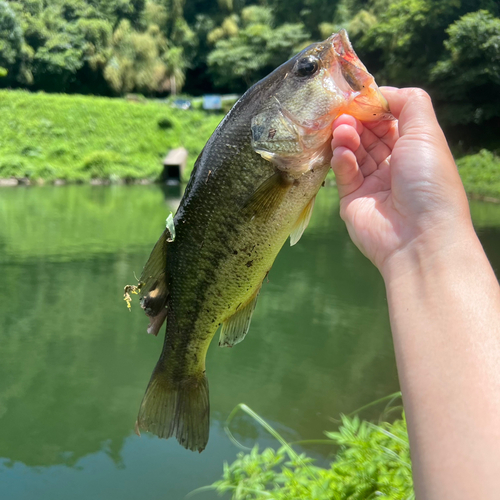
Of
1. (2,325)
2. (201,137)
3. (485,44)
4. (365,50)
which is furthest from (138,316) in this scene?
(365,50)

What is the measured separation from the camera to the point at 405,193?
62.2 inches

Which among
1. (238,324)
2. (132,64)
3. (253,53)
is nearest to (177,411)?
(238,324)

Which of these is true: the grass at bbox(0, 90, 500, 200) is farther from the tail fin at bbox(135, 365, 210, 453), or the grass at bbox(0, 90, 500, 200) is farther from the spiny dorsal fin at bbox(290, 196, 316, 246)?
the tail fin at bbox(135, 365, 210, 453)

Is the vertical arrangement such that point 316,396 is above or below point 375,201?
below

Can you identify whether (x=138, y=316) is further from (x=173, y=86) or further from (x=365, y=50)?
(x=173, y=86)

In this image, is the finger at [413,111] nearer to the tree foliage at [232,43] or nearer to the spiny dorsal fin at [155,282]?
the spiny dorsal fin at [155,282]

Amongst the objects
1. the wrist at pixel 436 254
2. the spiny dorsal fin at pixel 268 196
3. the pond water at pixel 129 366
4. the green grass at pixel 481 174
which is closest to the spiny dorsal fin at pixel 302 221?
the spiny dorsal fin at pixel 268 196

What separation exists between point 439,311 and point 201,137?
24.9 metres

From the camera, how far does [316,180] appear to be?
5.53 feet

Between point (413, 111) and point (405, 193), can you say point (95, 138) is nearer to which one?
point (413, 111)

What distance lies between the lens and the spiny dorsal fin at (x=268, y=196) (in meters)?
1.59

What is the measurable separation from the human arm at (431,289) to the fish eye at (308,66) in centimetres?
20

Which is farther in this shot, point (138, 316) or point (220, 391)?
point (138, 316)

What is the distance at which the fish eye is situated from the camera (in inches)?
65.1
